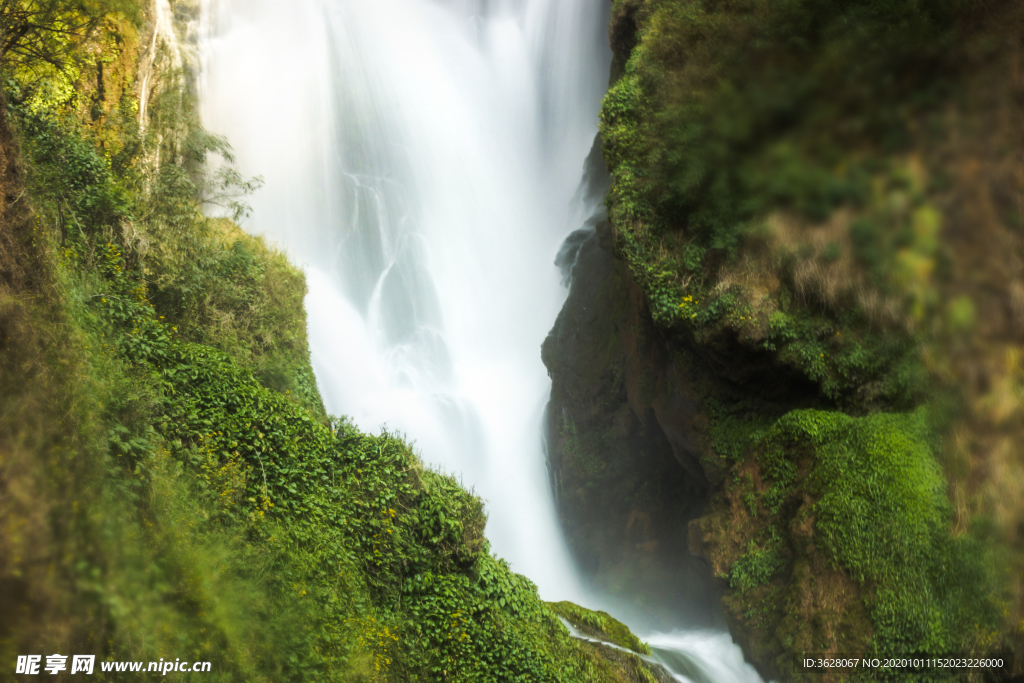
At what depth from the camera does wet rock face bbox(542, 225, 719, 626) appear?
1341 centimetres

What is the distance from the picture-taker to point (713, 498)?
35.3 feet

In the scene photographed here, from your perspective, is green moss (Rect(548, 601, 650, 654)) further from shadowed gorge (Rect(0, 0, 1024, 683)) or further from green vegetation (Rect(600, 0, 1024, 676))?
green vegetation (Rect(600, 0, 1024, 676))

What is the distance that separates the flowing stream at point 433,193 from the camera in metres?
20.2

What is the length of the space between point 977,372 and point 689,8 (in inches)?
151

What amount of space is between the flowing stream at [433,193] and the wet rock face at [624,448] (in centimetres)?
215

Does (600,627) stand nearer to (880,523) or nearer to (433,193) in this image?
(880,523)

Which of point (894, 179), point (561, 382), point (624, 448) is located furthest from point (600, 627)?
point (894, 179)

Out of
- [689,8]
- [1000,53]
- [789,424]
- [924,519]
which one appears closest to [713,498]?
[789,424]

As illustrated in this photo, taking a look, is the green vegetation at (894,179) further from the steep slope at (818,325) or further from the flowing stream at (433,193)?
the flowing stream at (433,193)

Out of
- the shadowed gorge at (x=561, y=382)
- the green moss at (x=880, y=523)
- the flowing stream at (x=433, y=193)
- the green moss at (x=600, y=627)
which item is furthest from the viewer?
the flowing stream at (x=433, y=193)

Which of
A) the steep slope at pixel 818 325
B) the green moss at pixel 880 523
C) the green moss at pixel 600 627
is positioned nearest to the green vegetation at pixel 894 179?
the steep slope at pixel 818 325

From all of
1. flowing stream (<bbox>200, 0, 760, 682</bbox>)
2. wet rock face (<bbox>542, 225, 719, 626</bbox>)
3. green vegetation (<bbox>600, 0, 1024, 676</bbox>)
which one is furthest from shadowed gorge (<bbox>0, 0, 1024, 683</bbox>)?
flowing stream (<bbox>200, 0, 760, 682</bbox>)

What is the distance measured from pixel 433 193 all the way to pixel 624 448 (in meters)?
15.5

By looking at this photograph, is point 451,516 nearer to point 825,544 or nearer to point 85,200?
point 825,544
